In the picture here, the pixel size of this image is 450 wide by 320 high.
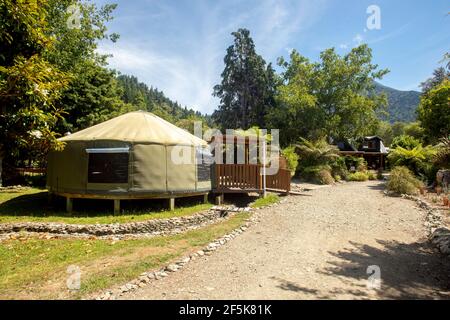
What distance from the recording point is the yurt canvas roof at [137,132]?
31.2 feet

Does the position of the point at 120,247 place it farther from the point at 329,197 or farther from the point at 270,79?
the point at 270,79

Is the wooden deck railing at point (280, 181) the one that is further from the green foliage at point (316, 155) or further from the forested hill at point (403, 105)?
the forested hill at point (403, 105)

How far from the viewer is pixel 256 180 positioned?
11.7 metres

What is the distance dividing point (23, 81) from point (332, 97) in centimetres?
2617

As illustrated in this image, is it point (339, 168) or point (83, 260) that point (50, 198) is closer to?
point (83, 260)

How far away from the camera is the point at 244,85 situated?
3259 centimetres

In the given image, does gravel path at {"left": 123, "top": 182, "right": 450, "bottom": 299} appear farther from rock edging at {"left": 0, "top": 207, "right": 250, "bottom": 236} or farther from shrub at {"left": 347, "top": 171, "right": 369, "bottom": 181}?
shrub at {"left": 347, "top": 171, "right": 369, "bottom": 181}

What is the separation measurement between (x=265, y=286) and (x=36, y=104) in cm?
704

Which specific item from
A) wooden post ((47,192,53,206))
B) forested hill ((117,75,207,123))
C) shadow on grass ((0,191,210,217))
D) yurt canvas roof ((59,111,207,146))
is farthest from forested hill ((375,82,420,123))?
wooden post ((47,192,53,206))

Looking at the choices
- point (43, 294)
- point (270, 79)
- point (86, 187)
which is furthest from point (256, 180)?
point (270, 79)

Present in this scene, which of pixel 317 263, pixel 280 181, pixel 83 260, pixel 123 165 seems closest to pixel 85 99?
pixel 123 165

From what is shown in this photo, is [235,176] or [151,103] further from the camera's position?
[151,103]

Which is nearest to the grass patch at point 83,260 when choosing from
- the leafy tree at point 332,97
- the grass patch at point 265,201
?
the grass patch at point 265,201

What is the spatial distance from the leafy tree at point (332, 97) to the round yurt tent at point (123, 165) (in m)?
17.1
